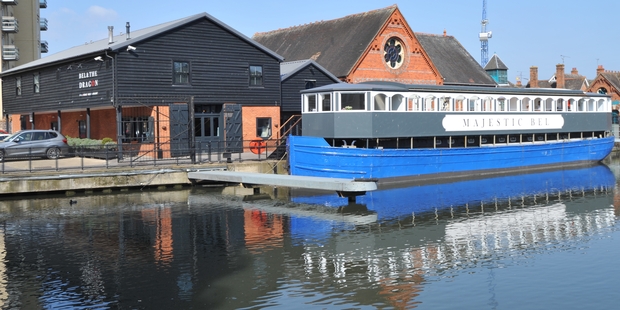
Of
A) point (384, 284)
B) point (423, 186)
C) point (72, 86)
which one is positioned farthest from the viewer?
point (72, 86)

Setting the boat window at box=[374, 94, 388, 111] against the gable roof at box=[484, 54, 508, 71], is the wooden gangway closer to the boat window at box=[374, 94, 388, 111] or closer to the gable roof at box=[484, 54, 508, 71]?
the boat window at box=[374, 94, 388, 111]

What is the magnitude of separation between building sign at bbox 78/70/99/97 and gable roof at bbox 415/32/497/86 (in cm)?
2903

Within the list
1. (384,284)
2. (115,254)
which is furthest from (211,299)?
(115,254)

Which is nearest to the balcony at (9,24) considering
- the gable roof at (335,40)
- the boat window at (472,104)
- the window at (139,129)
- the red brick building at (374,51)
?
the gable roof at (335,40)

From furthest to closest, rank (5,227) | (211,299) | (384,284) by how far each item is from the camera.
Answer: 1. (5,227)
2. (384,284)
3. (211,299)

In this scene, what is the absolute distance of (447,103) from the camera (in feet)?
115

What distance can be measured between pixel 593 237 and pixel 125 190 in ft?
59.3

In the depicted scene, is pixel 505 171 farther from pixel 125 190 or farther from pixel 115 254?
pixel 115 254

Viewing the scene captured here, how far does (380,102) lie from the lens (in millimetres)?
31969

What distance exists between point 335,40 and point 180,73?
19474 mm

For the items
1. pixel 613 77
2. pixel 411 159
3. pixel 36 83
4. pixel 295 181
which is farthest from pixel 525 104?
pixel 613 77

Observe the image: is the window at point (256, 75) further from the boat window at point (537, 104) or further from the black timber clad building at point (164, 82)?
the boat window at point (537, 104)

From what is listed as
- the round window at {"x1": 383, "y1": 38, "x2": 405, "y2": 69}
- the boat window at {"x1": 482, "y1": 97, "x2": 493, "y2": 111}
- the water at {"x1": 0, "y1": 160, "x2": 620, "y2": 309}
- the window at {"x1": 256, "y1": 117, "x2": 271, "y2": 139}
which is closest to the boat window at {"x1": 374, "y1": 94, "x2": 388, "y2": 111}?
the water at {"x1": 0, "y1": 160, "x2": 620, "y2": 309}

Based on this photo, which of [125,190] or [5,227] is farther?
[125,190]
